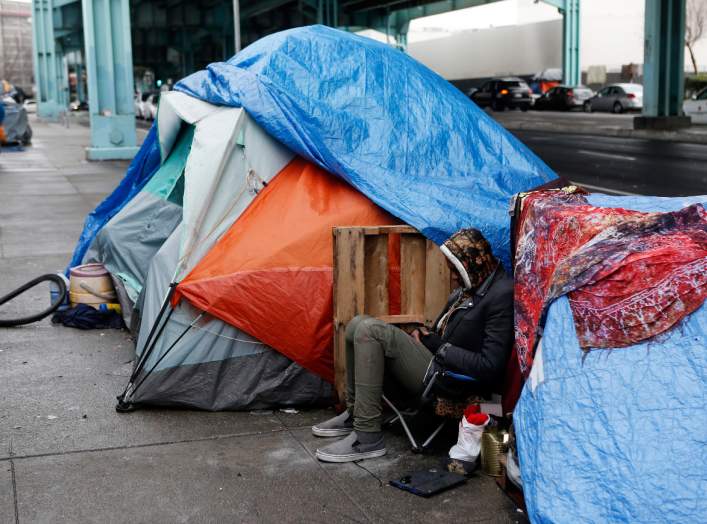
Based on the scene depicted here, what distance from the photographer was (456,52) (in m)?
62.9

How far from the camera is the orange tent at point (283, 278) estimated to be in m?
5.11

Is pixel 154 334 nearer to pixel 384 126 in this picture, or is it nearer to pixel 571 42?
pixel 384 126

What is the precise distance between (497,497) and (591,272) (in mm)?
1067

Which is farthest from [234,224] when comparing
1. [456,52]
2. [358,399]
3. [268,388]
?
[456,52]

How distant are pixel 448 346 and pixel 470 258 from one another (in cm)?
42

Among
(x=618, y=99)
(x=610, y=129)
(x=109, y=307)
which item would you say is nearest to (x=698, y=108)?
(x=610, y=129)

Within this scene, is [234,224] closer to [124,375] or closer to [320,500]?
[124,375]

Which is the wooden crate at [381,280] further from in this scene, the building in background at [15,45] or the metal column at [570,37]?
the building in background at [15,45]

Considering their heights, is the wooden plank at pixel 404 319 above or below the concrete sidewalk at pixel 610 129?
below

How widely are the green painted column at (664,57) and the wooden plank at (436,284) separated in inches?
862

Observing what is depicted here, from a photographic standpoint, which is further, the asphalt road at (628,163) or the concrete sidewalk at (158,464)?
the asphalt road at (628,163)

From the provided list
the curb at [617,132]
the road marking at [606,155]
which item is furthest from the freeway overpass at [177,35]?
the road marking at [606,155]

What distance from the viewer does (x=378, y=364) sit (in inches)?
174

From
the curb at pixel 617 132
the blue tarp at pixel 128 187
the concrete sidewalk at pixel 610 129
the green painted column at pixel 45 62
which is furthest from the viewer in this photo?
the green painted column at pixel 45 62
